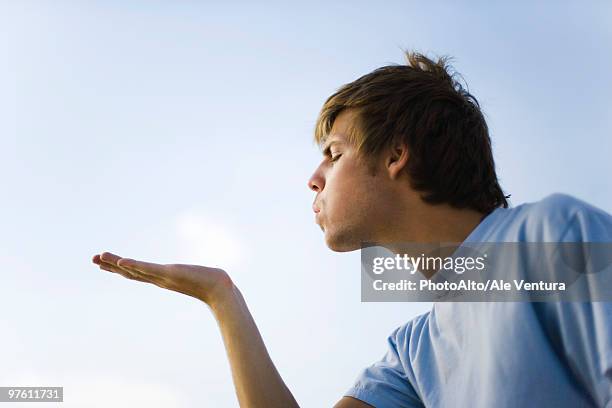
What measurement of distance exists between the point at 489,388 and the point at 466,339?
0.35m

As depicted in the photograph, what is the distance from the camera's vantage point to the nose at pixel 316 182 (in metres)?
3.60

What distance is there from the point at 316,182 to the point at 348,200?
0.24 metres

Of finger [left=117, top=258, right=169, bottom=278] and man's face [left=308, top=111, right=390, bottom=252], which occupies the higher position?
man's face [left=308, top=111, right=390, bottom=252]

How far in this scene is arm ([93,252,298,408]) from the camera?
3273 mm

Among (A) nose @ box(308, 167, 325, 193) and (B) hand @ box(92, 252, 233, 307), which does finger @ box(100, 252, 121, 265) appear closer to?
(B) hand @ box(92, 252, 233, 307)

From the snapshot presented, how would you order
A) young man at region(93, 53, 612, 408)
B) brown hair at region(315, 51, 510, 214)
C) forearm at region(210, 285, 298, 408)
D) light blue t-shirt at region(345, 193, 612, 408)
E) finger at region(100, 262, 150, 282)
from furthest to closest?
brown hair at region(315, 51, 510, 214) < finger at region(100, 262, 150, 282) < forearm at region(210, 285, 298, 408) < young man at region(93, 53, 612, 408) < light blue t-shirt at region(345, 193, 612, 408)

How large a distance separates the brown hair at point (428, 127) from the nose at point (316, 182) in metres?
0.26

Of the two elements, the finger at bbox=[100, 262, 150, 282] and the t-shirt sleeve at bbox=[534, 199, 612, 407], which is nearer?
the t-shirt sleeve at bbox=[534, 199, 612, 407]

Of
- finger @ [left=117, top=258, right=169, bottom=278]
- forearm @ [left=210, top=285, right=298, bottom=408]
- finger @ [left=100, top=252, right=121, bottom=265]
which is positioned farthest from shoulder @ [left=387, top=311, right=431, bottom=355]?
finger @ [left=100, top=252, right=121, bottom=265]

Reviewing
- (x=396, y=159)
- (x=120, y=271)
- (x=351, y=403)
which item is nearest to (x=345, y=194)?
(x=396, y=159)

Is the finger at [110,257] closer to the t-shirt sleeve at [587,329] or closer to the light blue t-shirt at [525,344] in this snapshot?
the light blue t-shirt at [525,344]

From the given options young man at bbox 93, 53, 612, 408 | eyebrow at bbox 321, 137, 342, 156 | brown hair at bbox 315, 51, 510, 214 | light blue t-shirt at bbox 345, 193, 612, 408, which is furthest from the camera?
eyebrow at bbox 321, 137, 342, 156

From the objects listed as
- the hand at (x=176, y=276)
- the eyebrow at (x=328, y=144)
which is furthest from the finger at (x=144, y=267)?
the eyebrow at (x=328, y=144)

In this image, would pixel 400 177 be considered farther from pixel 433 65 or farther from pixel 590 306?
pixel 590 306
